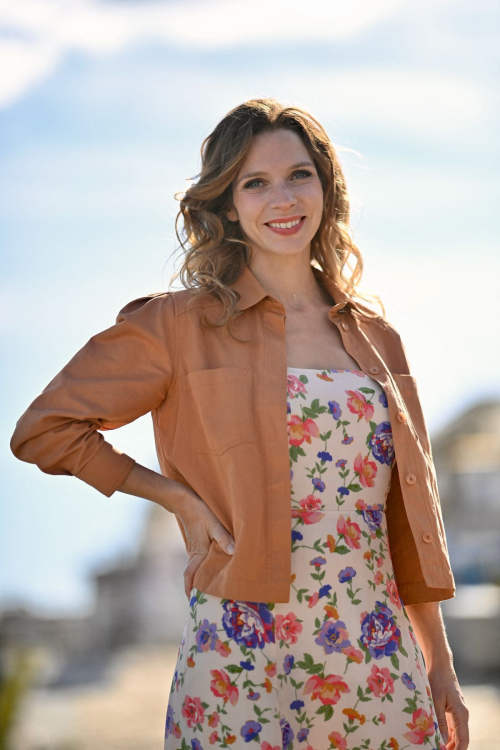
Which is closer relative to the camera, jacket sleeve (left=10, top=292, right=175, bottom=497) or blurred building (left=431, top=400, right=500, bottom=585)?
jacket sleeve (left=10, top=292, right=175, bottom=497)

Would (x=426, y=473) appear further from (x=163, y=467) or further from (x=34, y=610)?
(x=34, y=610)

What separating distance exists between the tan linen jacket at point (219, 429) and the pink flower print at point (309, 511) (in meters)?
0.06

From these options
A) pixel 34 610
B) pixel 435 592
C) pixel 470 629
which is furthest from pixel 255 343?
pixel 34 610

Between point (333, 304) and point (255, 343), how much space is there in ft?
1.45

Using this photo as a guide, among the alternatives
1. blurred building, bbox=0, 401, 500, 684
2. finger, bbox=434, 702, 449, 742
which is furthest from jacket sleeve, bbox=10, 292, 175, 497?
blurred building, bbox=0, 401, 500, 684

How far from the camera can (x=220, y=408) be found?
2.49m

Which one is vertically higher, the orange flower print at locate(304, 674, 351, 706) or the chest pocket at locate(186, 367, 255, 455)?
the chest pocket at locate(186, 367, 255, 455)

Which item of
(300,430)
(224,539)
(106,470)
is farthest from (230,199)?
(224,539)

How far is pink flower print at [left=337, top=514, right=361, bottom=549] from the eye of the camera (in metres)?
2.46

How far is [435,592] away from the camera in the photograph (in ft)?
8.69

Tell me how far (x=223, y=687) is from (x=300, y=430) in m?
0.64

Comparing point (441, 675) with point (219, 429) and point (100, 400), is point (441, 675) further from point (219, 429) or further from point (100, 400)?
point (100, 400)

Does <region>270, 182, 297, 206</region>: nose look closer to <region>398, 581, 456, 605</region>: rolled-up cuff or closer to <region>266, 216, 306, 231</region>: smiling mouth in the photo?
<region>266, 216, 306, 231</region>: smiling mouth

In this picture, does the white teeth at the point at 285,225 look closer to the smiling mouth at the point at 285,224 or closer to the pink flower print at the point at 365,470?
the smiling mouth at the point at 285,224
